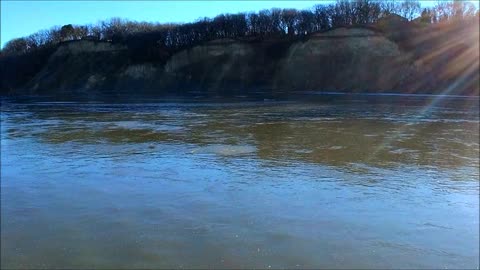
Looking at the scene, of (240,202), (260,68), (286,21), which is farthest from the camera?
(286,21)

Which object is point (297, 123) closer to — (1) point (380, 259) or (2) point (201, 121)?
(2) point (201, 121)

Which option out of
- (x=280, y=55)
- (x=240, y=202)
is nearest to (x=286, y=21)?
(x=280, y=55)

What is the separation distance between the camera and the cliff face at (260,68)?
165 feet

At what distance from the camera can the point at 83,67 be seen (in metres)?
83.4

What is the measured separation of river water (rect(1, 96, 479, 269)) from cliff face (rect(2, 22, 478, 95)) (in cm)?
3600

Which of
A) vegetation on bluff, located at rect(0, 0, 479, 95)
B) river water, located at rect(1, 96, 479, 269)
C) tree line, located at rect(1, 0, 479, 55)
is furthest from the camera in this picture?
tree line, located at rect(1, 0, 479, 55)

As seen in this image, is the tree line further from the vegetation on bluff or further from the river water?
the river water

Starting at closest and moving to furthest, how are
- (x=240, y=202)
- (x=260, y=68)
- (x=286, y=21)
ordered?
1. (x=240, y=202)
2. (x=260, y=68)
3. (x=286, y=21)

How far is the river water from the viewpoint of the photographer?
18.6ft

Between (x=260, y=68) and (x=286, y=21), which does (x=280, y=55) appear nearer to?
(x=260, y=68)

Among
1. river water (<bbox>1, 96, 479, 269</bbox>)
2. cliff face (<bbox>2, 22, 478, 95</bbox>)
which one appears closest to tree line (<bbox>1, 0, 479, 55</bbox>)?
cliff face (<bbox>2, 22, 478, 95</bbox>)

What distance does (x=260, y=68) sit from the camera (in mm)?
65625

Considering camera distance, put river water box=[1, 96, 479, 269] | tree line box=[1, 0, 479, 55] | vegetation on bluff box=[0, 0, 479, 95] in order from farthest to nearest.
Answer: tree line box=[1, 0, 479, 55]
vegetation on bluff box=[0, 0, 479, 95]
river water box=[1, 96, 479, 269]

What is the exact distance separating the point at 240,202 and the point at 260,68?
58590mm
